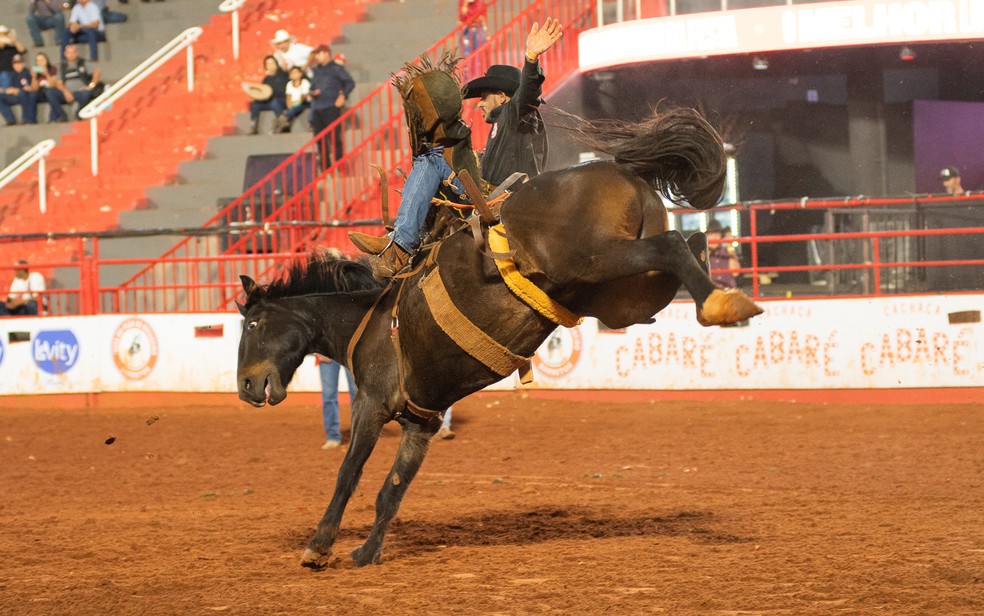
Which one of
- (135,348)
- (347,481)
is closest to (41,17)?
(135,348)

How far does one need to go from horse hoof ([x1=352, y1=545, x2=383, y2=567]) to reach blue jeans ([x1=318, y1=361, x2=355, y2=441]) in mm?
5113

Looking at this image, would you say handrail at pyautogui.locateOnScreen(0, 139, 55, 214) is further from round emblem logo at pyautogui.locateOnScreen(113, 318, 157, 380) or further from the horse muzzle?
the horse muzzle

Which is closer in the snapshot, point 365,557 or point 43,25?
point 365,557

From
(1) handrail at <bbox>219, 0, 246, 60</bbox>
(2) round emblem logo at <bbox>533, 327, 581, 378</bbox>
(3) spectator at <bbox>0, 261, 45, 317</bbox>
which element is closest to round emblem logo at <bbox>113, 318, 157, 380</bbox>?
(3) spectator at <bbox>0, 261, 45, 317</bbox>

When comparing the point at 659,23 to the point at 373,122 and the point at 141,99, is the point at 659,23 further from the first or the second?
the point at 141,99

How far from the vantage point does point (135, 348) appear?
15.5 meters

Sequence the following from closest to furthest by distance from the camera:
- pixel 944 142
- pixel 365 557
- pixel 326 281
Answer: pixel 365 557 → pixel 326 281 → pixel 944 142

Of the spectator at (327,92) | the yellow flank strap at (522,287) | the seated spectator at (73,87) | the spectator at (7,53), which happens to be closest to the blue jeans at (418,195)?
the yellow flank strap at (522,287)

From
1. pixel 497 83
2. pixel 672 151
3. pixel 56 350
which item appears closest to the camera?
pixel 672 151

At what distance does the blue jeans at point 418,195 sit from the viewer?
6488mm

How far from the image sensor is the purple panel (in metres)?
18.5

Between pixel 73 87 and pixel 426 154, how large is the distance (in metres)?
19.0

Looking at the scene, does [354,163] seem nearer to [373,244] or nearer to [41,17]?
[41,17]

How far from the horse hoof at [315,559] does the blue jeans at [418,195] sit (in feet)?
5.43
